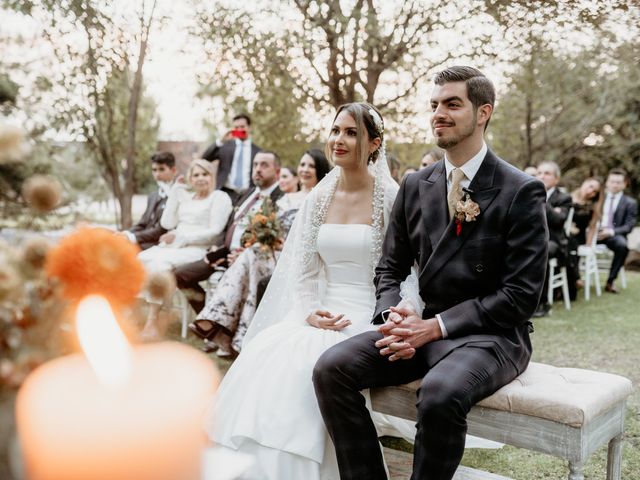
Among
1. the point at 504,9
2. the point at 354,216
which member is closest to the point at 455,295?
the point at 354,216

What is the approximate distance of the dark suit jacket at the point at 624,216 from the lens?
9953 mm

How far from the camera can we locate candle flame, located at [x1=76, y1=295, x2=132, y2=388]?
0.95 m

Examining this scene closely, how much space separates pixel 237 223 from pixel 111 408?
5218mm

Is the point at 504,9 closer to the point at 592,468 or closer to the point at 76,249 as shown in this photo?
the point at 592,468

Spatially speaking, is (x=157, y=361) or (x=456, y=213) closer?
(x=157, y=361)

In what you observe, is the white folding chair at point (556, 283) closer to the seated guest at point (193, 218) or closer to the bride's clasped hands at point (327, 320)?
the seated guest at point (193, 218)

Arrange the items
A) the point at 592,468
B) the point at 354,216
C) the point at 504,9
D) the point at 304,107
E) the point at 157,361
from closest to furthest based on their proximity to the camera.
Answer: the point at 157,361, the point at 592,468, the point at 354,216, the point at 504,9, the point at 304,107

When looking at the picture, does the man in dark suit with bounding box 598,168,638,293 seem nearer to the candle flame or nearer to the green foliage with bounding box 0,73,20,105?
the green foliage with bounding box 0,73,20,105

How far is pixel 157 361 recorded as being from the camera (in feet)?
3.26

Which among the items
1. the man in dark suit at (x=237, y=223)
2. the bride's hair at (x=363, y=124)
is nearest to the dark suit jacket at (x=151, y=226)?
the man in dark suit at (x=237, y=223)

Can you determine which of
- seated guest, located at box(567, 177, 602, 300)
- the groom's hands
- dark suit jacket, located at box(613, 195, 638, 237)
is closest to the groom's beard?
the groom's hands

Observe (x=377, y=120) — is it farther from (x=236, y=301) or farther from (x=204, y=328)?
(x=204, y=328)

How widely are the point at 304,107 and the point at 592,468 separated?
17.4 ft

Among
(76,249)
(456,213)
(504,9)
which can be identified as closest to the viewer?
(76,249)
